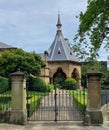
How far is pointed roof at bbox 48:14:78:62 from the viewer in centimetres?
7031

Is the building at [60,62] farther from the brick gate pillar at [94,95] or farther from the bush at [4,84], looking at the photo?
the brick gate pillar at [94,95]

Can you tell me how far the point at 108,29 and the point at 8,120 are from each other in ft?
36.3

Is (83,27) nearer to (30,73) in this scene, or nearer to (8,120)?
(8,120)

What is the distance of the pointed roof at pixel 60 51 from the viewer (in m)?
70.3

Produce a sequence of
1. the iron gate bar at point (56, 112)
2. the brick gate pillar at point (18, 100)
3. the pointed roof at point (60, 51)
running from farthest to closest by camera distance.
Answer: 1. the pointed roof at point (60, 51)
2. the iron gate bar at point (56, 112)
3. the brick gate pillar at point (18, 100)

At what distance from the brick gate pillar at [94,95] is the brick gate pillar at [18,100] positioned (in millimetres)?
3332

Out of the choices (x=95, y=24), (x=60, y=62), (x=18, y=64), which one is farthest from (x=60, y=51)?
(x=95, y=24)

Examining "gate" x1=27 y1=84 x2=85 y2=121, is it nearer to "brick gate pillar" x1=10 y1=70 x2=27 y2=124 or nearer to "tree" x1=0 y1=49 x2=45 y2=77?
"brick gate pillar" x1=10 y1=70 x2=27 y2=124

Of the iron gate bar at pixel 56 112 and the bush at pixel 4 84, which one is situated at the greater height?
the bush at pixel 4 84

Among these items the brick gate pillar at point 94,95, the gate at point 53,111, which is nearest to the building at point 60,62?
the gate at point 53,111

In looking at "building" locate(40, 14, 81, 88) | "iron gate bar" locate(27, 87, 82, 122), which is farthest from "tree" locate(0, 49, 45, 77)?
"iron gate bar" locate(27, 87, 82, 122)

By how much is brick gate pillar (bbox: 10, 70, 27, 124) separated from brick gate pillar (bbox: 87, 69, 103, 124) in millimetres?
3332

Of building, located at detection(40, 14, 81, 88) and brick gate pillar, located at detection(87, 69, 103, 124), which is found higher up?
building, located at detection(40, 14, 81, 88)

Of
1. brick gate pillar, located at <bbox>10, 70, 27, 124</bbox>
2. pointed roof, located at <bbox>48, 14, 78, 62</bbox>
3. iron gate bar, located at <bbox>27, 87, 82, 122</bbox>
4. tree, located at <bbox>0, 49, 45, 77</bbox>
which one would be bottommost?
iron gate bar, located at <bbox>27, 87, 82, 122</bbox>
